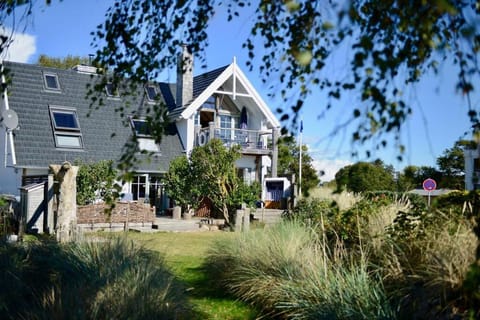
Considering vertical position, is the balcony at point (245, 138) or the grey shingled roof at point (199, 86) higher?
the grey shingled roof at point (199, 86)

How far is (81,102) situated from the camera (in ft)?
86.7

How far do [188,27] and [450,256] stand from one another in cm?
340

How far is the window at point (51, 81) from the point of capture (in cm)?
2622

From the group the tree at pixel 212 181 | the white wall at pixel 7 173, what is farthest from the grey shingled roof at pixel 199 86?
the white wall at pixel 7 173

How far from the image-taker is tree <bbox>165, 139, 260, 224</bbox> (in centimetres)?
2195

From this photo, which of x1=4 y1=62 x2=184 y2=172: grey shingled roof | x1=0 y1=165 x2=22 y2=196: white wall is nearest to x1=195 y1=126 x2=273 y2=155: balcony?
x1=4 y1=62 x2=184 y2=172: grey shingled roof

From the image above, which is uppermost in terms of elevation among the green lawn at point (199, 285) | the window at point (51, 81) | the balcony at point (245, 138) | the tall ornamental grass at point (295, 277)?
the window at point (51, 81)

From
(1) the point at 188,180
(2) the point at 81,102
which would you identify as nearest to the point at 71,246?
(1) the point at 188,180

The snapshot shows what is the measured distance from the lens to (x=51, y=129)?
24547 millimetres

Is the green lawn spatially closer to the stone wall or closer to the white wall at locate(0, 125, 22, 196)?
the stone wall

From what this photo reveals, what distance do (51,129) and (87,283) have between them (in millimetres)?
19628

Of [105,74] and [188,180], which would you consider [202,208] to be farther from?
[105,74]

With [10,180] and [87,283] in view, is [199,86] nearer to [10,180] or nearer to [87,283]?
[10,180]

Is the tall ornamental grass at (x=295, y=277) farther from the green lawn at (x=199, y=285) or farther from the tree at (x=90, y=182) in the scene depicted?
the tree at (x=90, y=182)
